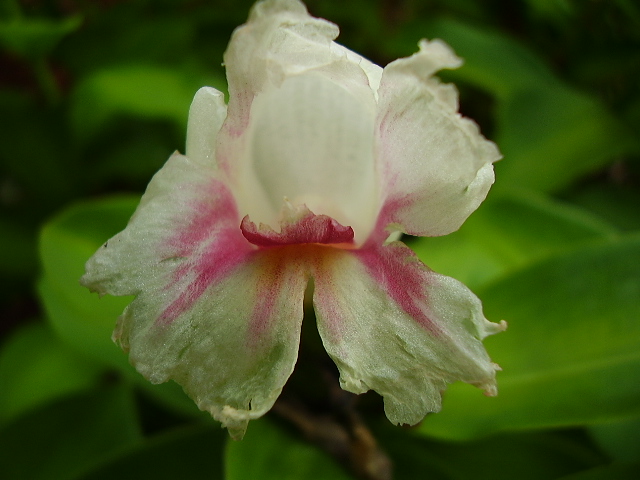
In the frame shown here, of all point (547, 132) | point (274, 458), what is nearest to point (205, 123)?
point (274, 458)

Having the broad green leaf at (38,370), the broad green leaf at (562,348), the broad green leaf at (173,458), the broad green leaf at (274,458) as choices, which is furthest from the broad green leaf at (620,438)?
the broad green leaf at (38,370)

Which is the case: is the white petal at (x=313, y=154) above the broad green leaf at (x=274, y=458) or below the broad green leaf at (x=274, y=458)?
above

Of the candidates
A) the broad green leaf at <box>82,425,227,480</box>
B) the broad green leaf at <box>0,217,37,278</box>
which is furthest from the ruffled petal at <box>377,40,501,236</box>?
the broad green leaf at <box>0,217,37,278</box>

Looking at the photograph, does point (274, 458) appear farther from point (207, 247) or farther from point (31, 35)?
point (31, 35)

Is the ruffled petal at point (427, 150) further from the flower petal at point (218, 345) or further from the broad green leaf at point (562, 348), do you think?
the broad green leaf at point (562, 348)

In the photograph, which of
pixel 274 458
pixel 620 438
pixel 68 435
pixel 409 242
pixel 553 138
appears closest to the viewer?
pixel 274 458
